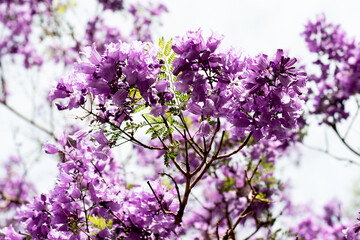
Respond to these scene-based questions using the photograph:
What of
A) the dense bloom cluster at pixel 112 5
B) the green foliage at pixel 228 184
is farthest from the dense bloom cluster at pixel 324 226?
the dense bloom cluster at pixel 112 5

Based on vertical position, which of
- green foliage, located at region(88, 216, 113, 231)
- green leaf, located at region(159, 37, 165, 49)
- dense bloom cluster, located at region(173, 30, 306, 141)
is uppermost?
green leaf, located at region(159, 37, 165, 49)

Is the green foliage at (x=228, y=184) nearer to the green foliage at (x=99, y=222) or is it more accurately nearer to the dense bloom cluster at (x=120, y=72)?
the green foliage at (x=99, y=222)

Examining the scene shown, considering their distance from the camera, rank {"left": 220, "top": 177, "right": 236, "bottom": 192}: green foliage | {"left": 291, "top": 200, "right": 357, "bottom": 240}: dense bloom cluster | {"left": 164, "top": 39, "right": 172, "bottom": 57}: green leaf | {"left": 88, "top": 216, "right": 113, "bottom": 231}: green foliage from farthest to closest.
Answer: {"left": 291, "top": 200, "right": 357, "bottom": 240}: dense bloom cluster → {"left": 220, "top": 177, "right": 236, "bottom": 192}: green foliage → {"left": 88, "top": 216, "right": 113, "bottom": 231}: green foliage → {"left": 164, "top": 39, "right": 172, "bottom": 57}: green leaf

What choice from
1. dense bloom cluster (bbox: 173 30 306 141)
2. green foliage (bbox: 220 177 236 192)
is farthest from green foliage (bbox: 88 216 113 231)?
green foliage (bbox: 220 177 236 192)

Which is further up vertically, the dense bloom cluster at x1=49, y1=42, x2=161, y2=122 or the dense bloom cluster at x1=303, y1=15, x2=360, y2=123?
the dense bloom cluster at x1=303, y1=15, x2=360, y2=123

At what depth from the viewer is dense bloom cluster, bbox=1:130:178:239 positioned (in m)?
2.47

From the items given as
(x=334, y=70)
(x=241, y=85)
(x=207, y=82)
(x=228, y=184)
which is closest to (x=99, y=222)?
(x=207, y=82)

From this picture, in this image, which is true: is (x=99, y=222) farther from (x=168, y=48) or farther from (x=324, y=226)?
(x=324, y=226)

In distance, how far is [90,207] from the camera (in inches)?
99.0

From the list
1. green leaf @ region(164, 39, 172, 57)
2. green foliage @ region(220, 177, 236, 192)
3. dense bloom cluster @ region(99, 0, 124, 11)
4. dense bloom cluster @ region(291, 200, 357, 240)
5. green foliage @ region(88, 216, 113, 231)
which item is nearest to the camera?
green leaf @ region(164, 39, 172, 57)

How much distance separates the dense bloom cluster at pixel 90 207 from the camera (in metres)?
2.47

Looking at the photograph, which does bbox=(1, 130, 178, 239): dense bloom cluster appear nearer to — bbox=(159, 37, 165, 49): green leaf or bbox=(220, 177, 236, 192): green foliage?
bbox=(159, 37, 165, 49): green leaf

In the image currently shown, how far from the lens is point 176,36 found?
6.99 feet

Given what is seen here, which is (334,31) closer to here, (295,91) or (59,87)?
(295,91)
